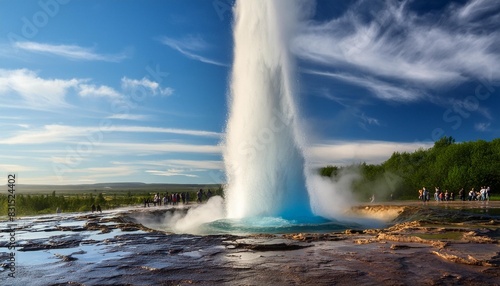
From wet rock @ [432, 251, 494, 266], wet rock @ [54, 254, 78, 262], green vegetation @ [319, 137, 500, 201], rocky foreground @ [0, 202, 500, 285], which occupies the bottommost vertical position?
wet rock @ [54, 254, 78, 262]

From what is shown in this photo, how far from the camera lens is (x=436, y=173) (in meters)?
63.8

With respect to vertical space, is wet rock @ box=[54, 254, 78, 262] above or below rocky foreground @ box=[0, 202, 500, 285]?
below

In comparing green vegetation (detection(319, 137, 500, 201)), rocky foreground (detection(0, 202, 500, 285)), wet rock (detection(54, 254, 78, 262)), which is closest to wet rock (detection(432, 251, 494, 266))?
rocky foreground (detection(0, 202, 500, 285))

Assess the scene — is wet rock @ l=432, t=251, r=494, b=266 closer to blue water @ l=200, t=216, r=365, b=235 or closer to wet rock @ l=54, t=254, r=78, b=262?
blue water @ l=200, t=216, r=365, b=235

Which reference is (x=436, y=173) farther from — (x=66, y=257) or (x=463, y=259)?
(x=66, y=257)

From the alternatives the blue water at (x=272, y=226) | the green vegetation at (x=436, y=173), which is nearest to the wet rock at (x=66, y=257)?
the blue water at (x=272, y=226)

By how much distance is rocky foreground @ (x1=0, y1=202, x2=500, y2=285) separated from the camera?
8.19 meters

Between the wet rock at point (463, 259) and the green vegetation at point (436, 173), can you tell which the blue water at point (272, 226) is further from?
the green vegetation at point (436, 173)

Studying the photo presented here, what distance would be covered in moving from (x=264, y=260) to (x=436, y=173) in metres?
61.9

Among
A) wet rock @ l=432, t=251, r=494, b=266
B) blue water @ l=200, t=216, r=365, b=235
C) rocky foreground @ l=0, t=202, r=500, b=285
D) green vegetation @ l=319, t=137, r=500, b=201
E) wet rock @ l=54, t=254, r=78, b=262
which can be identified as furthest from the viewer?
green vegetation @ l=319, t=137, r=500, b=201

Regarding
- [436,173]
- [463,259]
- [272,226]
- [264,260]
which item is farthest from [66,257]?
[436,173]

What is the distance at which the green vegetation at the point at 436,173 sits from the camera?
57.5 metres

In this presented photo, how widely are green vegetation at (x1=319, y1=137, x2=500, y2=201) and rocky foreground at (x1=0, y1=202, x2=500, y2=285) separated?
156 feet

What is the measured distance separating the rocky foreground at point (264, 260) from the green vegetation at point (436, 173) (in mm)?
47478
